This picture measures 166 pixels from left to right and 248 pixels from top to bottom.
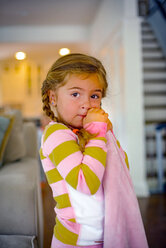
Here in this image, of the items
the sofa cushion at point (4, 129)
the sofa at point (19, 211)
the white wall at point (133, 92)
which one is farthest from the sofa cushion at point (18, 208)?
the white wall at point (133, 92)

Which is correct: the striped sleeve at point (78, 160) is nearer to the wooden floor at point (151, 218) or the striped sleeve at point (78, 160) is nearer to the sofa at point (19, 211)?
the sofa at point (19, 211)

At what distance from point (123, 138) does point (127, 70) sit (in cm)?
86

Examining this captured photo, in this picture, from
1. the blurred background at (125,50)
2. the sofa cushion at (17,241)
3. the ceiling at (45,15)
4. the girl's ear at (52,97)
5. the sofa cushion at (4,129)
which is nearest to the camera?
the girl's ear at (52,97)

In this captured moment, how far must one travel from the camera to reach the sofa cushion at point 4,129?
153 centimetres

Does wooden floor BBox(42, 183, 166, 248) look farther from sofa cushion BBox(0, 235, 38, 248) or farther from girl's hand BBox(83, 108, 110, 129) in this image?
girl's hand BBox(83, 108, 110, 129)

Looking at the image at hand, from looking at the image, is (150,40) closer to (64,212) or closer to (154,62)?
(154,62)

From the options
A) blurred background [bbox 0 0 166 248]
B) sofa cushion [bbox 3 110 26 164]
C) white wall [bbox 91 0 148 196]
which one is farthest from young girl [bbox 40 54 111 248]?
white wall [bbox 91 0 148 196]

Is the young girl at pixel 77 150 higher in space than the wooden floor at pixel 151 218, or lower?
higher

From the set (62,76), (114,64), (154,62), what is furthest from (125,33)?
(62,76)

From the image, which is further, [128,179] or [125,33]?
[125,33]

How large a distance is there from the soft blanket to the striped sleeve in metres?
0.06

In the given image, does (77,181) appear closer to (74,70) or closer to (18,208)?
(74,70)

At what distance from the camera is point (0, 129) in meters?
1.56

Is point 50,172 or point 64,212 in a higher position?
point 50,172
